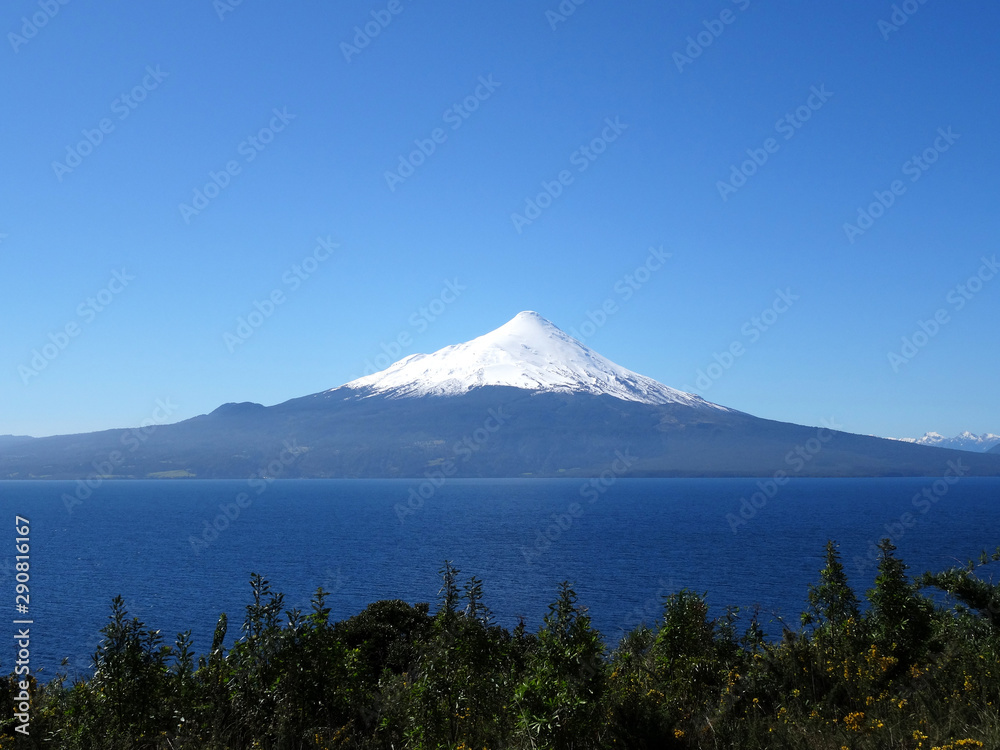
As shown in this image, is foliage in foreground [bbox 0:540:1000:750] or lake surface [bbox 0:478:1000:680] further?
lake surface [bbox 0:478:1000:680]

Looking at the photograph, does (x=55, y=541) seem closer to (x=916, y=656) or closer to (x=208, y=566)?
(x=208, y=566)

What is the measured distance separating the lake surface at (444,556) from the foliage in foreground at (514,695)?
9939 mm

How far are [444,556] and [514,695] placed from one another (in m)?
83.2

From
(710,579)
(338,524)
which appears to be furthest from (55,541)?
(710,579)

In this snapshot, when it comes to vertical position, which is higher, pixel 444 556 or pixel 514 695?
pixel 514 695

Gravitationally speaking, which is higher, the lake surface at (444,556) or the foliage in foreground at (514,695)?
the foliage in foreground at (514,695)

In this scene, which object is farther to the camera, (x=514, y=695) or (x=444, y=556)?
(x=444, y=556)

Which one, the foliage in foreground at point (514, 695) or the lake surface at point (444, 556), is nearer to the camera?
the foliage in foreground at point (514, 695)

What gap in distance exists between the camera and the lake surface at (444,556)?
54250 mm

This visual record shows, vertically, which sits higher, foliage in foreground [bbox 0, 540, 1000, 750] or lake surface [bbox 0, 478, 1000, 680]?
foliage in foreground [bbox 0, 540, 1000, 750]

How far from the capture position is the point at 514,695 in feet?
24.6

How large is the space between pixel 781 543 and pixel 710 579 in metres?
35.9

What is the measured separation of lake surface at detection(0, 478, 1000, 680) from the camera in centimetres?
5425

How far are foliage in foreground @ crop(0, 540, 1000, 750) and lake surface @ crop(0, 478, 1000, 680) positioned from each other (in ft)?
32.6
